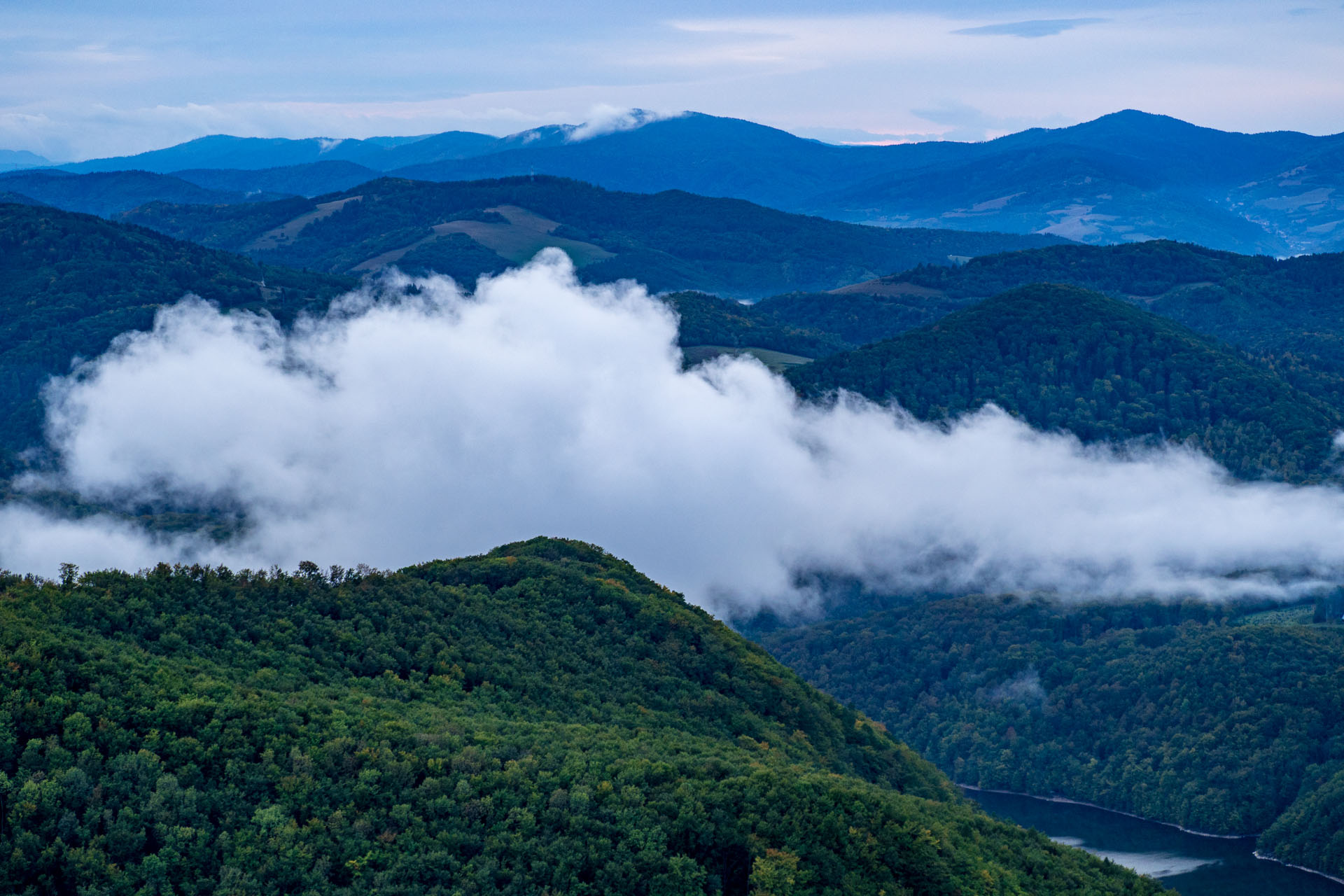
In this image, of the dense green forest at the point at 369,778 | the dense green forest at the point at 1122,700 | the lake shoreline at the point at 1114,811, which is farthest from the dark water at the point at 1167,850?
the dense green forest at the point at 369,778

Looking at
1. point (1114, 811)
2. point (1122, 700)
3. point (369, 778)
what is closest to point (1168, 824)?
point (1114, 811)

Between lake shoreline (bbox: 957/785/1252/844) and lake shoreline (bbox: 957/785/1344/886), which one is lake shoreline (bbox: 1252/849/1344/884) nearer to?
lake shoreline (bbox: 957/785/1344/886)

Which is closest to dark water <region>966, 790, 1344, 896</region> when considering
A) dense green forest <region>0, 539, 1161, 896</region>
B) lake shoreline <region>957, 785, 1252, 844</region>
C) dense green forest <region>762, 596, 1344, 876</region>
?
lake shoreline <region>957, 785, 1252, 844</region>

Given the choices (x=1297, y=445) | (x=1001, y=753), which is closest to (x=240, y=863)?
(x=1001, y=753)

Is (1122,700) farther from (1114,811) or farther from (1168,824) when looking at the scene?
(1168,824)

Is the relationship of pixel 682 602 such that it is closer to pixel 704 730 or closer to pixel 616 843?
pixel 704 730

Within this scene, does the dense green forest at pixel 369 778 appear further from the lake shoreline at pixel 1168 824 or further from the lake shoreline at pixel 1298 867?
the lake shoreline at pixel 1168 824
